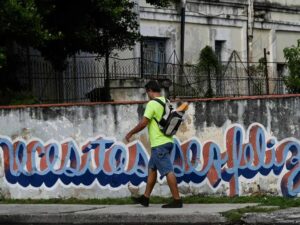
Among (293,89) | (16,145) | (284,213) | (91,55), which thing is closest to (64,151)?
(16,145)

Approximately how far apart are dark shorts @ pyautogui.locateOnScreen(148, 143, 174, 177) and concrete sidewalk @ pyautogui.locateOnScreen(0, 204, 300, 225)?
0.61m

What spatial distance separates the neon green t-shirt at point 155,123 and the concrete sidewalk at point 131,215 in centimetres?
103

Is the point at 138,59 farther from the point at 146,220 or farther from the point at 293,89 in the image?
the point at 146,220

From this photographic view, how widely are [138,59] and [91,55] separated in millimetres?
2054

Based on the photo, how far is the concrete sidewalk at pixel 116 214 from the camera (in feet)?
36.3

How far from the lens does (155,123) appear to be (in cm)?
1194

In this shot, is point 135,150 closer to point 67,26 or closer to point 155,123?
point 155,123

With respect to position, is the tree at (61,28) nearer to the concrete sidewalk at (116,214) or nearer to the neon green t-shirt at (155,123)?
the concrete sidewalk at (116,214)

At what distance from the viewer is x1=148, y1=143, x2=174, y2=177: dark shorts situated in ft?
38.6

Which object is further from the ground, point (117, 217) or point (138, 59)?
point (138, 59)

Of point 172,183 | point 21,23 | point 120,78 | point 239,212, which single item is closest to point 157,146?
point 172,183

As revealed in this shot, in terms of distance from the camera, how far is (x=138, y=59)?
83.1 ft

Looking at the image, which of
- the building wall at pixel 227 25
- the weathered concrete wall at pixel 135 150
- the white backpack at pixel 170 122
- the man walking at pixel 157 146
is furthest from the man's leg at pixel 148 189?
the building wall at pixel 227 25

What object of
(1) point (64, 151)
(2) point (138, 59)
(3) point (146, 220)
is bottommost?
(3) point (146, 220)
